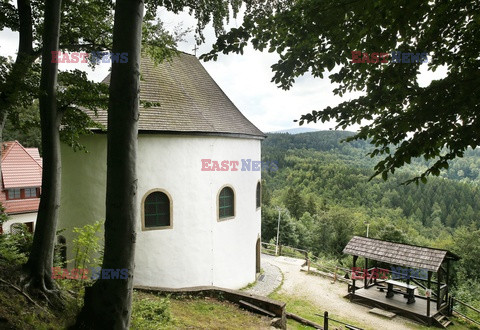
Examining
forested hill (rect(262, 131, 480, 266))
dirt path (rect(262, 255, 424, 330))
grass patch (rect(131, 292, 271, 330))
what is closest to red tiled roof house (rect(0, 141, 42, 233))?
grass patch (rect(131, 292, 271, 330))

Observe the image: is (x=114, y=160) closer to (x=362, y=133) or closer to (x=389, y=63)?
(x=362, y=133)

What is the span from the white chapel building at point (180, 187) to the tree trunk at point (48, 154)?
5.11m

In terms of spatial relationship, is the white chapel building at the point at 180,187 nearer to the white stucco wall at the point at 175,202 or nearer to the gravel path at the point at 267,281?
the white stucco wall at the point at 175,202

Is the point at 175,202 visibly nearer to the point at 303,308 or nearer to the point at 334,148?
the point at 303,308

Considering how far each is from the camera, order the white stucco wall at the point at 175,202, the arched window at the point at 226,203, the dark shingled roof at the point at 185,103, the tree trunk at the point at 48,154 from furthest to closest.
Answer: the arched window at the point at 226,203
the dark shingled roof at the point at 185,103
the white stucco wall at the point at 175,202
the tree trunk at the point at 48,154

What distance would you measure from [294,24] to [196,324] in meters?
6.34

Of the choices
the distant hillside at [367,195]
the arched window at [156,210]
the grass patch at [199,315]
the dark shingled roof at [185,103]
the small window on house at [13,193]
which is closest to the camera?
the grass patch at [199,315]

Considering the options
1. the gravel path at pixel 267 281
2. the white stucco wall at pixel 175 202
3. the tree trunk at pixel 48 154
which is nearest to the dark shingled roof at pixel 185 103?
the white stucco wall at pixel 175 202

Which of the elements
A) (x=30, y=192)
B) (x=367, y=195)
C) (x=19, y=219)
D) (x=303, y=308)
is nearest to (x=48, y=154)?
(x=303, y=308)

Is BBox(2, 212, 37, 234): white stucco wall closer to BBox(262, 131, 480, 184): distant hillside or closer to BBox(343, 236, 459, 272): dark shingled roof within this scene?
BBox(343, 236, 459, 272): dark shingled roof

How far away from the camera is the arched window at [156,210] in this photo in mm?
11438

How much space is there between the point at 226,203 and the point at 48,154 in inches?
324

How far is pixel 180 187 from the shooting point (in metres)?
11.8

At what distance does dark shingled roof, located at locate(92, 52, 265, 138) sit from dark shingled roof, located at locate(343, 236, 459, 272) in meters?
7.66
